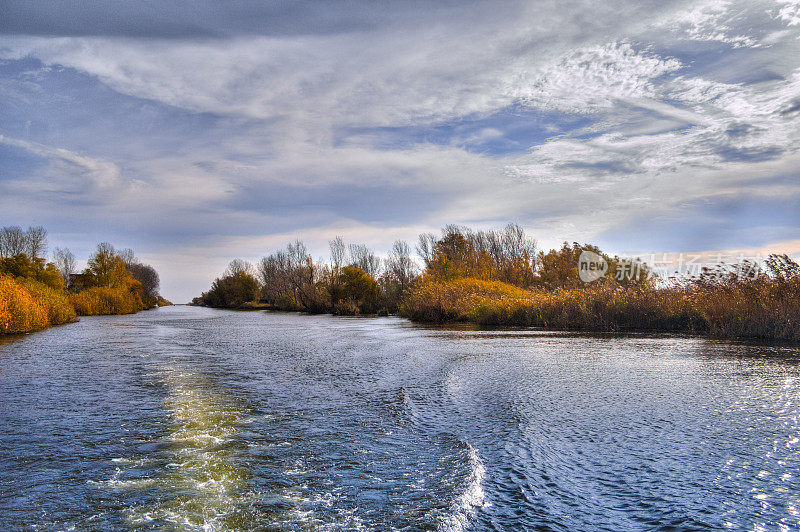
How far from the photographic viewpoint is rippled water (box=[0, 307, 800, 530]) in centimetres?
382

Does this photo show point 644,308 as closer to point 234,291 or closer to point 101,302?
point 101,302

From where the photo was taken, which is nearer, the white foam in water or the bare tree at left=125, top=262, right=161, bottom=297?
the white foam in water

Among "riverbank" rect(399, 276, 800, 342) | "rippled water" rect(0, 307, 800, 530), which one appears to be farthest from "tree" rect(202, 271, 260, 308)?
"rippled water" rect(0, 307, 800, 530)

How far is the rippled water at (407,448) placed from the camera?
12.5 feet

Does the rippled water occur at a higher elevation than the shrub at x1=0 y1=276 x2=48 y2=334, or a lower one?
lower

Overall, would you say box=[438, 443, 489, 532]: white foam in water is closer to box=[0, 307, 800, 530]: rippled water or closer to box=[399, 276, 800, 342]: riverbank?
box=[0, 307, 800, 530]: rippled water

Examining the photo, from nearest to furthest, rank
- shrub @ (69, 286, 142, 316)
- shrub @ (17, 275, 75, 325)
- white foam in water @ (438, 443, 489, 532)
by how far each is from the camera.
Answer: white foam in water @ (438, 443, 489, 532) < shrub @ (17, 275, 75, 325) < shrub @ (69, 286, 142, 316)

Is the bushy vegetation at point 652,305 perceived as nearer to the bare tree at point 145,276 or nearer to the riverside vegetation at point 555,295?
the riverside vegetation at point 555,295

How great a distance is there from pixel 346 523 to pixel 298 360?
952 centimetres

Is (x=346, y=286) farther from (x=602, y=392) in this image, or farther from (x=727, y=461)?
(x=727, y=461)

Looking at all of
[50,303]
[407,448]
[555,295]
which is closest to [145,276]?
[50,303]

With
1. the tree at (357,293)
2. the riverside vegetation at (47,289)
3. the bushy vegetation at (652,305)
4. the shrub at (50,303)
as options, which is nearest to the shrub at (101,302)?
the riverside vegetation at (47,289)

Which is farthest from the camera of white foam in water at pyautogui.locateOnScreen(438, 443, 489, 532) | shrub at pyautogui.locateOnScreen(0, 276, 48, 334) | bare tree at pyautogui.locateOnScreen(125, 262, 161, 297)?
bare tree at pyautogui.locateOnScreen(125, 262, 161, 297)

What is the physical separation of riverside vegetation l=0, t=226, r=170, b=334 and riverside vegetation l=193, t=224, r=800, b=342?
68.3 feet
